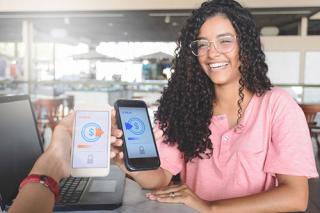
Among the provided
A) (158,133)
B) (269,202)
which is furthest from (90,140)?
(269,202)

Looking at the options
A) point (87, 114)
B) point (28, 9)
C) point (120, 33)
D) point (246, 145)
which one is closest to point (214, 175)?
point (246, 145)

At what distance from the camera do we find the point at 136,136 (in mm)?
1122

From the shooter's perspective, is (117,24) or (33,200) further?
(117,24)

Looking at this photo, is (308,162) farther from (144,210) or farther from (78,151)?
(78,151)

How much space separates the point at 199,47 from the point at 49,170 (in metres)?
0.81

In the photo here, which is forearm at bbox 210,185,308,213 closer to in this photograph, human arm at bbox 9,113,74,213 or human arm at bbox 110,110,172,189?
human arm at bbox 110,110,172,189

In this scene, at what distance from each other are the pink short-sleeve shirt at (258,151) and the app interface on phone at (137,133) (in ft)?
1.12

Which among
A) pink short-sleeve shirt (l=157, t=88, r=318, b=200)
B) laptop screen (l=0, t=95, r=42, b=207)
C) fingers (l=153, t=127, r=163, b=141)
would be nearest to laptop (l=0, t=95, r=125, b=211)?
laptop screen (l=0, t=95, r=42, b=207)

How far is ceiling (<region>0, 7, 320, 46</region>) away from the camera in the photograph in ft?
28.7

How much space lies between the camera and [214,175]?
1379 mm

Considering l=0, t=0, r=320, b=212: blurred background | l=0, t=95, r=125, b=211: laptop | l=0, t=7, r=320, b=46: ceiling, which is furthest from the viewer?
l=0, t=7, r=320, b=46: ceiling

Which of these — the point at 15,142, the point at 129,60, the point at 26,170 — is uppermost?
the point at 129,60

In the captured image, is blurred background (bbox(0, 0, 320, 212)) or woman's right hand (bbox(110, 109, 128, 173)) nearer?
woman's right hand (bbox(110, 109, 128, 173))

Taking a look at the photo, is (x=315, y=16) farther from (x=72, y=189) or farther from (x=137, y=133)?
(x=72, y=189)
